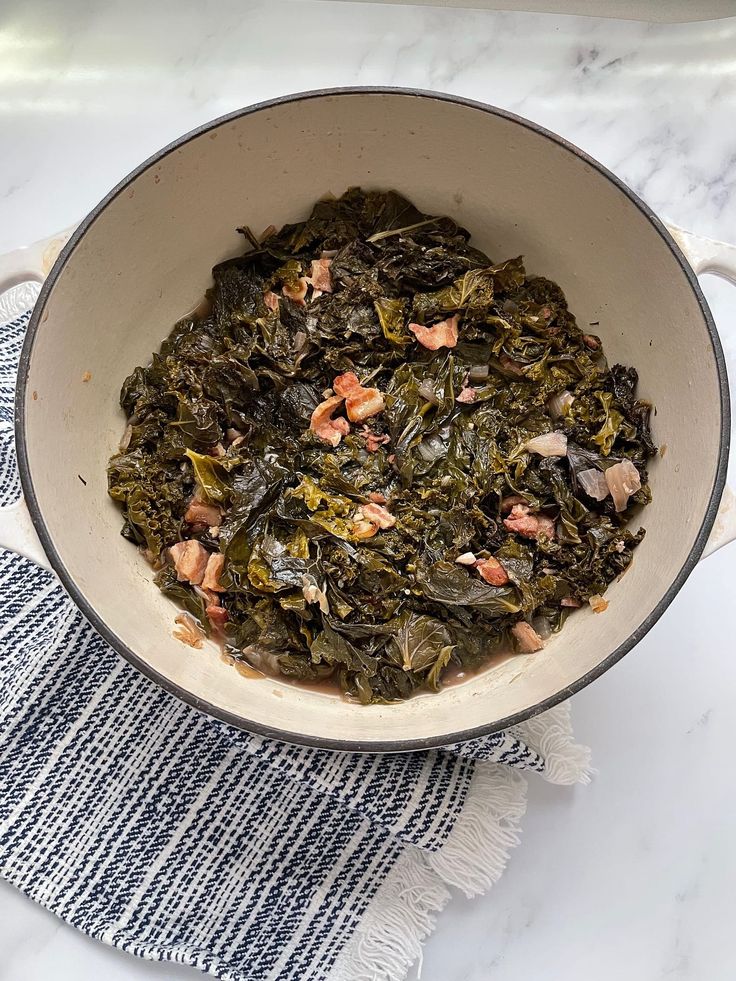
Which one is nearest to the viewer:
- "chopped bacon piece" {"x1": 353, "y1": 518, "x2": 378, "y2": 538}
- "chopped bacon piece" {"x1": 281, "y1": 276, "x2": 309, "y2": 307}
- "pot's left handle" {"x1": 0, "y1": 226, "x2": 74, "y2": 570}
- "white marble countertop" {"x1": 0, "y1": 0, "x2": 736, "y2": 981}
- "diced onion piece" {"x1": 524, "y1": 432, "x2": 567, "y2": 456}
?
"pot's left handle" {"x1": 0, "y1": 226, "x2": 74, "y2": 570}

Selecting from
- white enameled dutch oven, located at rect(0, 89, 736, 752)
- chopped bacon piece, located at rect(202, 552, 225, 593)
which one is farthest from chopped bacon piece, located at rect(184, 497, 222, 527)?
white enameled dutch oven, located at rect(0, 89, 736, 752)

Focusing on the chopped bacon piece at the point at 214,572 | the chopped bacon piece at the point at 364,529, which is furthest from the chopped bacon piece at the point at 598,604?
the chopped bacon piece at the point at 214,572

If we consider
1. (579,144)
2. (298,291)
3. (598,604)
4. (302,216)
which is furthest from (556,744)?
(579,144)

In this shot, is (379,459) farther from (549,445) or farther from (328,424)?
(549,445)

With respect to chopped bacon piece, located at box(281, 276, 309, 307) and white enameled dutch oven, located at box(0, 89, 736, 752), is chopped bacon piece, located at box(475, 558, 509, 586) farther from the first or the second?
chopped bacon piece, located at box(281, 276, 309, 307)

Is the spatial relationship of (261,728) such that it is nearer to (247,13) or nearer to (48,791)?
(48,791)

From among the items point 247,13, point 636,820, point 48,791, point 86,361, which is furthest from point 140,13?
point 636,820
